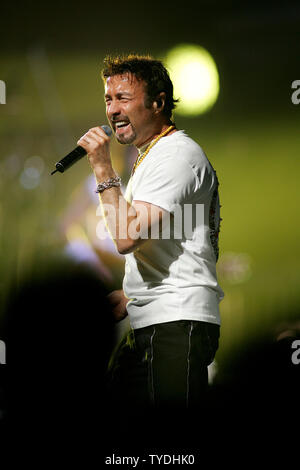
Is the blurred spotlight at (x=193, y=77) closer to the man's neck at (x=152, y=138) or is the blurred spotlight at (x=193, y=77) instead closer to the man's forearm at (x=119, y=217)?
the man's neck at (x=152, y=138)

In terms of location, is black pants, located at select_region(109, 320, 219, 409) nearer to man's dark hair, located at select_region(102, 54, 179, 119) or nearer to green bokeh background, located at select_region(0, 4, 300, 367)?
man's dark hair, located at select_region(102, 54, 179, 119)

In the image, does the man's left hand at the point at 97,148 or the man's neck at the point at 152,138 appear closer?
the man's left hand at the point at 97,148

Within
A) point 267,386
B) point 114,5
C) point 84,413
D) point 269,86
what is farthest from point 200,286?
point 269,86

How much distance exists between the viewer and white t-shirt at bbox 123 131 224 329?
149 cm

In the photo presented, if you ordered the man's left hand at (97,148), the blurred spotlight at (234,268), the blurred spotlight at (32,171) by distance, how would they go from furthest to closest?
the blurred spotlight at (234,268) → the blurred spotlight at (32,171) → the man's left hand at (97,148)

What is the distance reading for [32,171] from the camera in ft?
13.5

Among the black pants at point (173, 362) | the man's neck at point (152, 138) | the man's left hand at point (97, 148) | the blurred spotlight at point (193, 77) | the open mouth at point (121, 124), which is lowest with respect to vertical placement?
the black pants at point (173, 362)

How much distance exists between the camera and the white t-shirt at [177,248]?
1.49 meters

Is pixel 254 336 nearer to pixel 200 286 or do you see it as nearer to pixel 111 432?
pixel 111 432

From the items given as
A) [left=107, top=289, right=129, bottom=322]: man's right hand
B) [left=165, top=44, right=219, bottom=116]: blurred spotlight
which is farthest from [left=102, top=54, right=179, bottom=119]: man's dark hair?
[left=165, top=44, right=219, bottom=116]: blurred spotlight

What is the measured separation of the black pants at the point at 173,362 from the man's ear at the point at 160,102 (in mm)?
739

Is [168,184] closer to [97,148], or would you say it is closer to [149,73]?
[97,148]

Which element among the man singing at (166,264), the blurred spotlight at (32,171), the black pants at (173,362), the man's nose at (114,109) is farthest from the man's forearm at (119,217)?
the blurred spotlight at (32,171)

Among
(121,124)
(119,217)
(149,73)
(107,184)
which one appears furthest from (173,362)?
(149,73)
